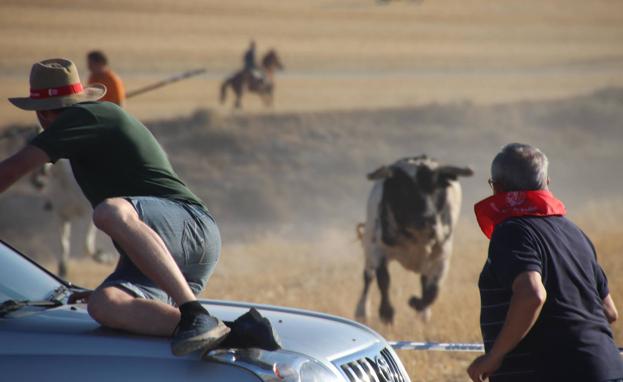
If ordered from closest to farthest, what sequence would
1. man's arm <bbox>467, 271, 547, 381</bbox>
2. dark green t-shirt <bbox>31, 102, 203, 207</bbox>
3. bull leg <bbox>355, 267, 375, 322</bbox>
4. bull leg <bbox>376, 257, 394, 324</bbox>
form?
man's arm <bbox>467, 271, 547, 381</bbox> < dark green t-shirt <bbox>31, 102, 203, 207</bbox> < bull leg <bbox>376, 257, 394, 324</bbox> < bull leg <bbox>355, 267, 375, 322</bbox>

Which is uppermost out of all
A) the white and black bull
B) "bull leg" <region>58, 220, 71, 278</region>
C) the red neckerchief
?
the red neckerchief

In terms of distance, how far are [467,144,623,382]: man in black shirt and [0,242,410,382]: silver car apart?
55 centimetres

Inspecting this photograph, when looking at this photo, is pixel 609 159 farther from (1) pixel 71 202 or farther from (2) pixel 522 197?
(2) pixel 522 197

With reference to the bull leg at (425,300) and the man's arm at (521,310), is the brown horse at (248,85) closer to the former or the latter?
the bull leg at (425,300)

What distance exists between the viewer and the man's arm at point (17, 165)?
5320 millimetres

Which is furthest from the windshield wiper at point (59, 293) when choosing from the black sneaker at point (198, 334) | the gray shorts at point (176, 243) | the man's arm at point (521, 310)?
the man's arm at point (521, 310)

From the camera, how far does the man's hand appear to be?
523cm

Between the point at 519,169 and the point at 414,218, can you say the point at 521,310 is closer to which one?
the point at 519,169

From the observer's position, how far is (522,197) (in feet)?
17.6

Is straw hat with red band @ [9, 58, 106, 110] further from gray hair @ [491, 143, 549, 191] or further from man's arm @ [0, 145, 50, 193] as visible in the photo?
gray hair @ [491, 143, 549, 191]

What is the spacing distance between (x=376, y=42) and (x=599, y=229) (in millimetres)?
33201

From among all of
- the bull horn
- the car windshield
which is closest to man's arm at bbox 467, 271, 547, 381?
the car windshield

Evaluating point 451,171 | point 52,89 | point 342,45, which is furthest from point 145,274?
point 342,45

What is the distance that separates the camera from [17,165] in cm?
533
